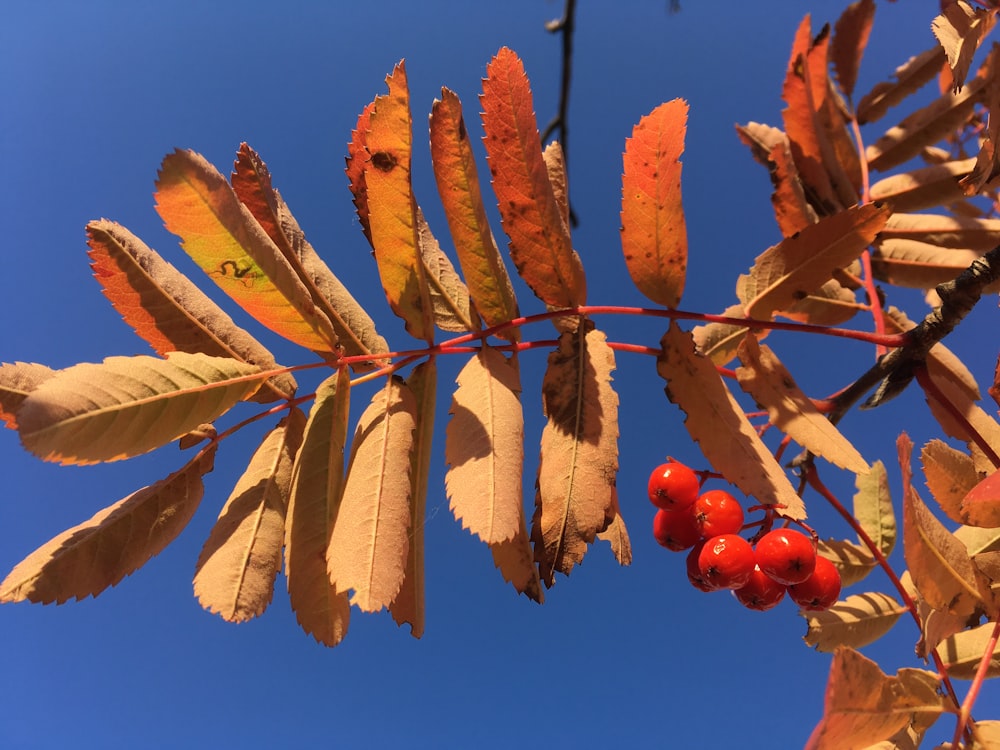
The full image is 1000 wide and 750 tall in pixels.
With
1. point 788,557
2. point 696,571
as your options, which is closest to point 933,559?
point 788,557

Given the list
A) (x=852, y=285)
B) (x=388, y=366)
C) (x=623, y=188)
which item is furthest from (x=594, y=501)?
(x=852, y=285)

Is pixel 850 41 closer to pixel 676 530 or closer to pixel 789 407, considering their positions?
pixel 789 407

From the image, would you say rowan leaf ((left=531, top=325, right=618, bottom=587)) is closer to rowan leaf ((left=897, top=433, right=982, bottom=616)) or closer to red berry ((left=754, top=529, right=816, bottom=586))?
rowan leaf ((left=897, top=433, right=982, bottom=616))

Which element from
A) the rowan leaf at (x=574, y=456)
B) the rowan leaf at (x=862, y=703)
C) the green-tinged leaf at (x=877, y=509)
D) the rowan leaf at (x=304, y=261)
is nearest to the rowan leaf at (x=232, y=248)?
the rowan leaf at (x=304, y=261)

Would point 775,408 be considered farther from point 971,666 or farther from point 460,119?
point 460,119

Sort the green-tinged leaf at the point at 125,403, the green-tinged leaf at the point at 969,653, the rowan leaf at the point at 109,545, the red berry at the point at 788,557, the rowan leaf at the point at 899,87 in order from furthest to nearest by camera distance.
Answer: the rowan leaf at the point at 899,87
the red berry at the point at 788,557
the green-tinged leaf at the point at 969,653
the rowan leaf at the point at 109,545
the green-tinged leaf at the point at 125,403

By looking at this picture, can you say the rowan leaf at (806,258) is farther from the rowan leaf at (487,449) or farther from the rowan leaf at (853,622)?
the rowan leaf at (853,622)
